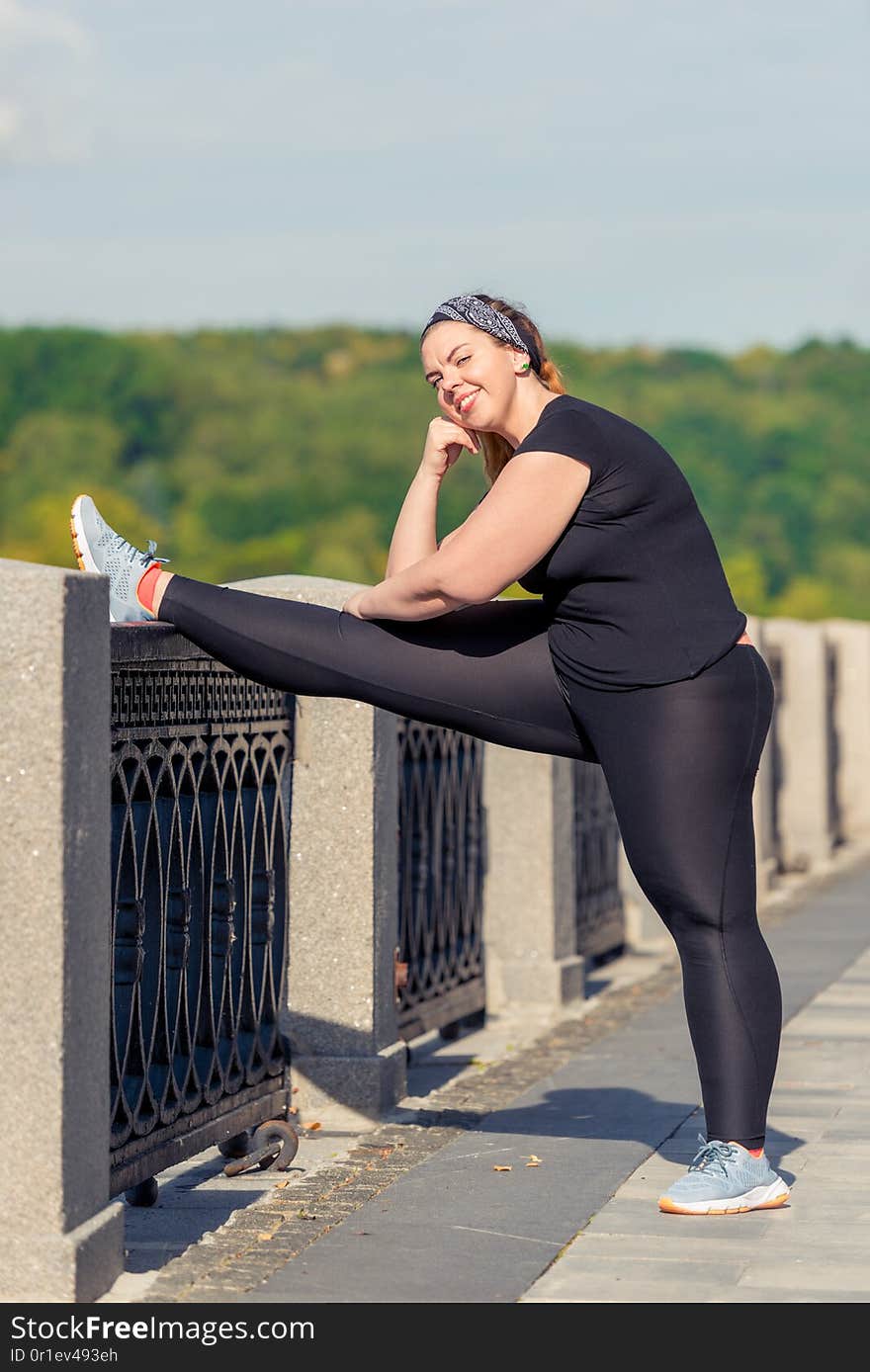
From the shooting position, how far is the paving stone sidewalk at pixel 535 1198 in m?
3.98

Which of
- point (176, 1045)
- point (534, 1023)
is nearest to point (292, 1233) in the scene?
point (176, 1045)

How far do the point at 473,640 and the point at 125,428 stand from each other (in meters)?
129

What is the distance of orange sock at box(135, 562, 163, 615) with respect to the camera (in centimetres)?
457

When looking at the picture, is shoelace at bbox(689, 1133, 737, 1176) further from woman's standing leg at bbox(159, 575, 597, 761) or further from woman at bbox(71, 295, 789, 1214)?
woman's standing leg at bbox(159, 575, 597, 761)

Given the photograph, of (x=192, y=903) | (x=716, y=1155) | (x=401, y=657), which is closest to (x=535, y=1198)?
(x=716, y=1155)

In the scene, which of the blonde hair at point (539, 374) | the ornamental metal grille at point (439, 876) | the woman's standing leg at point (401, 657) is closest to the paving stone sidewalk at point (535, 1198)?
the ornamental metal grille at point (439, 876)

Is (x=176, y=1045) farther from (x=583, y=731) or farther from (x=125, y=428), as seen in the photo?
(x=125, y=428)

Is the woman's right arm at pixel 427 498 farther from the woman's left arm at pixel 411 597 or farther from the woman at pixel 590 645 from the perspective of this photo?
the woman's left arm at pixel 411 597

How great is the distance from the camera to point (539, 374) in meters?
4.69

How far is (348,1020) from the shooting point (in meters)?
6.00

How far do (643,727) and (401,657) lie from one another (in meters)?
0.56

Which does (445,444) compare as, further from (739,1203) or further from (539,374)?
(739,1203)

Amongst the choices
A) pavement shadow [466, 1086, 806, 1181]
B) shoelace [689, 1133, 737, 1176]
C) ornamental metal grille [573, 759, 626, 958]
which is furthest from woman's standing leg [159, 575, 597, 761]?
ornamental metal grille [573, 759, 626, 958]

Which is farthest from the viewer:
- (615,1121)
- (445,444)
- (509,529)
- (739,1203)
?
(615,1121)
